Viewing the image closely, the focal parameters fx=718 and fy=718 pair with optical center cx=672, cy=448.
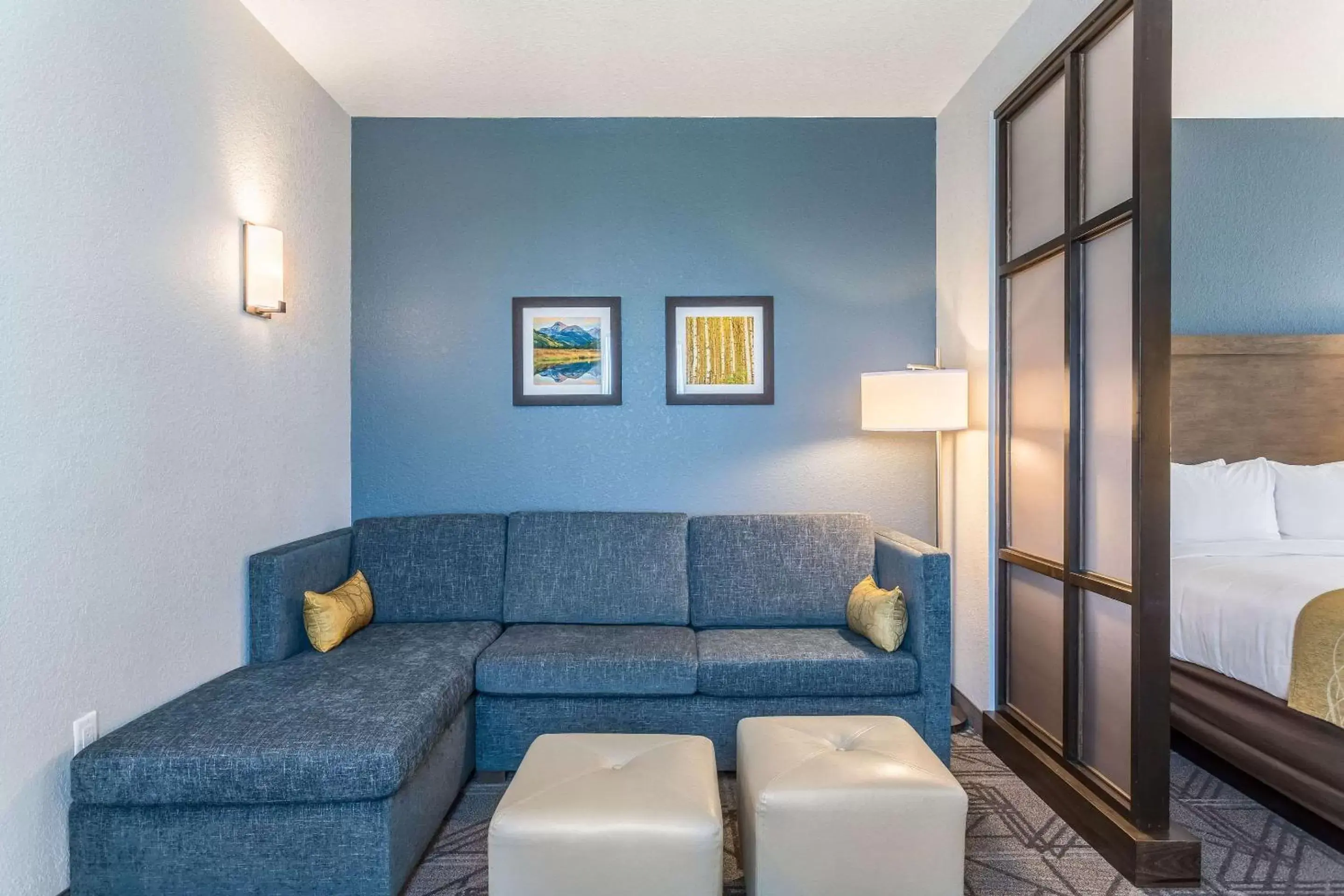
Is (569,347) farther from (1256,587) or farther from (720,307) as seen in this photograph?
(1256,587)

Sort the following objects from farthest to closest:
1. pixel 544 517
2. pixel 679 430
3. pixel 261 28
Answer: pixel 679 430 < pixel 544 517 < pixel 261 28

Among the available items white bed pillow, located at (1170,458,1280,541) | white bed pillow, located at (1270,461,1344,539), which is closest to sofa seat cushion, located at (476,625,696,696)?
white bed pillow, located at (1170,458,1280,541)

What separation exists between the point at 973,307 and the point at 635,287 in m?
1.47

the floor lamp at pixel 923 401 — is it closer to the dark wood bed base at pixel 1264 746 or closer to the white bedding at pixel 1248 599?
the dark wood bed base at pixel 1264 746

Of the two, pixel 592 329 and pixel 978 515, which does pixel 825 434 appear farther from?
pixel 592 329

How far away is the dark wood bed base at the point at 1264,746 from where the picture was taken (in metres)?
2.00

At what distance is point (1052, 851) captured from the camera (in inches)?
79.9

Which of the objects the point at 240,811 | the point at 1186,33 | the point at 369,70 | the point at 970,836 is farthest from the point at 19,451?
the point at 1186,33

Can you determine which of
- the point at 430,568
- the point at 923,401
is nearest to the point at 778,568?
the point at 923,401

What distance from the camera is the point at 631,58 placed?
2828mm

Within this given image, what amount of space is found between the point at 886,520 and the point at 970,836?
150 centimetres

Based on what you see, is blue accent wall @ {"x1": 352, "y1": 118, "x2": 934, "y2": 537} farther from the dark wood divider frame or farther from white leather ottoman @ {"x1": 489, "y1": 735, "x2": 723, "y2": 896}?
white leather ottoman @ {"x1": 489, "y1": 735, "x2": 723, "y2": 896}

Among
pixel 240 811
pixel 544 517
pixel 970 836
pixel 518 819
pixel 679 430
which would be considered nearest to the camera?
pixel 518 819

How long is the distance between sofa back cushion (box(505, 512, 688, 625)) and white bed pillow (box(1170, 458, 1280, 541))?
7.04 ft
